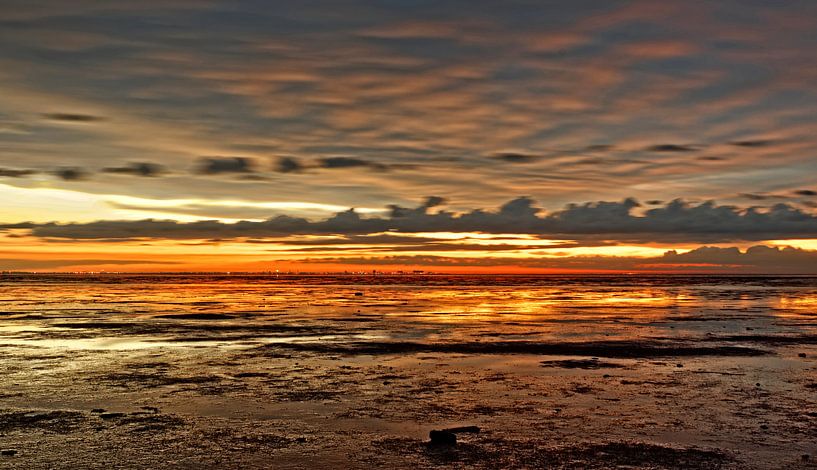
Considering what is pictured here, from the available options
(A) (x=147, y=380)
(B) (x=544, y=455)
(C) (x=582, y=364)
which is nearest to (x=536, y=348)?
(C) (x=582, y=364)

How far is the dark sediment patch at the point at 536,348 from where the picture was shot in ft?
70.4

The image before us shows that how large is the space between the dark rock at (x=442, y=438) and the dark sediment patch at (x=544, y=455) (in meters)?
0.12

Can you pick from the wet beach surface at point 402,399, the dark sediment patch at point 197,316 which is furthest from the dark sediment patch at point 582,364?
the dark sediment patch at point 197,316

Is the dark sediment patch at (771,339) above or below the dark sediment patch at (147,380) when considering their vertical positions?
below

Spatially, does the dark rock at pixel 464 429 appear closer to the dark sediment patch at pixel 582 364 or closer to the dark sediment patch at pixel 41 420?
the dark sediment patch at pixel 41 420

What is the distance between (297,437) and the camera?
1100 centimetres

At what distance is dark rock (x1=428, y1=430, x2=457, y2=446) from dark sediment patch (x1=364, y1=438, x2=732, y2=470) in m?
0.12

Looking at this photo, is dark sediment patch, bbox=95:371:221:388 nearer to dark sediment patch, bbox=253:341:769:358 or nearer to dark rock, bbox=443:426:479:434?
dark sediment patch, bbox=253:341:769:358

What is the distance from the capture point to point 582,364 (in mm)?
18953

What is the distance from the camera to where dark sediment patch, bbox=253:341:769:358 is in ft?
70.4

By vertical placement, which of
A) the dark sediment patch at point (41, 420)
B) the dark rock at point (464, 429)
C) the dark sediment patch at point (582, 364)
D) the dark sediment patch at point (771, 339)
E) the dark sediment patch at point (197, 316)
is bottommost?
the dark sediment patch at point (197, 316)

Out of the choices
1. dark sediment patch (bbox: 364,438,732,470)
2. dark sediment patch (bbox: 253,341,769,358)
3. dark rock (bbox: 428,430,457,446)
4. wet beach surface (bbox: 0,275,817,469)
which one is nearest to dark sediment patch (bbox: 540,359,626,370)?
wet beach surface (bbox: 0,275,817,469)

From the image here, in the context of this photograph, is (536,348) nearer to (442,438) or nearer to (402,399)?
(402,399)

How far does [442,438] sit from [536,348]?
41.4 feet
